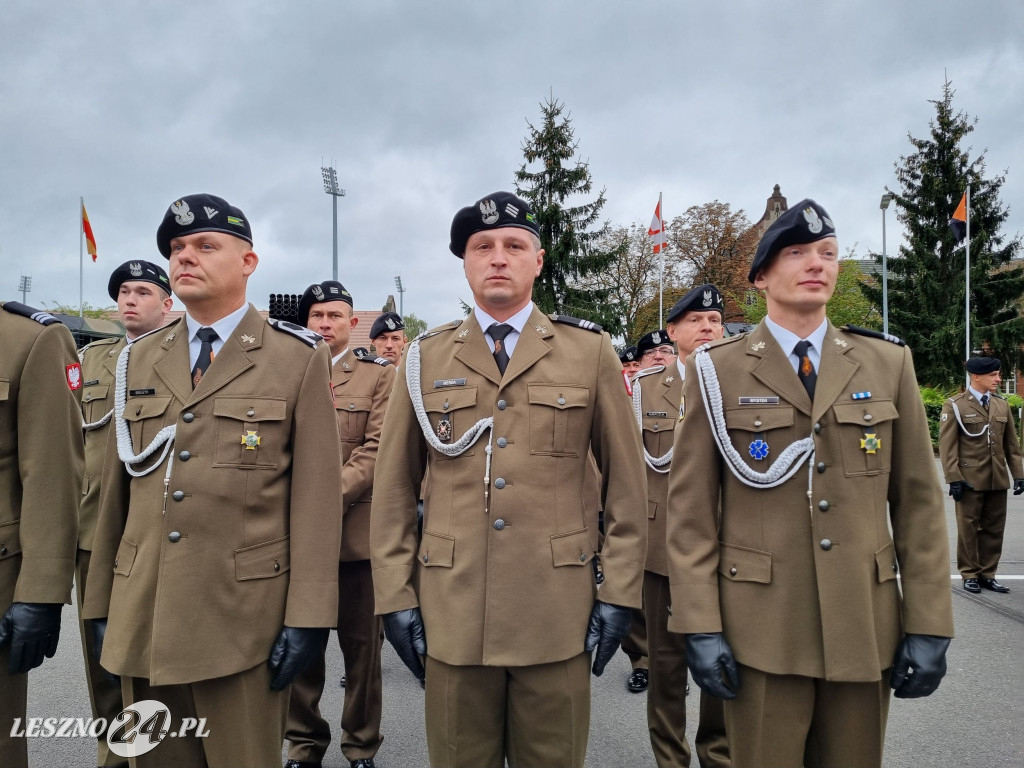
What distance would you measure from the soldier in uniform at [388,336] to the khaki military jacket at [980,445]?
5.63m

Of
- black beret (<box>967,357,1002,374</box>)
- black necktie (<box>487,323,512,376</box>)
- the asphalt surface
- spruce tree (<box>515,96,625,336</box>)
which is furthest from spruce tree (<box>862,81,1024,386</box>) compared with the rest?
black necktie (<box>487,323,512,376</box>)

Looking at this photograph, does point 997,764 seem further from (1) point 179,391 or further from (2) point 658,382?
(1) point 179,391

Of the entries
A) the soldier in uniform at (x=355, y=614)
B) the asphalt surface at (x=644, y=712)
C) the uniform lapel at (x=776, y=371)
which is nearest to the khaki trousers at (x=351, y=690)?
the soldier in uniform at (x=355, y=614)

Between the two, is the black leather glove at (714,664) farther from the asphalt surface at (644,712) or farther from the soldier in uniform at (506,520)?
the asphalt surface at (644,712)

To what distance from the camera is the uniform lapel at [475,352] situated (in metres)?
2.42

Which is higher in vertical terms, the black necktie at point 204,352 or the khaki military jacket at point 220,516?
the black necktie at point 204,352

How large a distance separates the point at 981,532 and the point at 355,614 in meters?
6.50

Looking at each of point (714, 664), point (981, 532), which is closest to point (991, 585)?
point (981, 532)

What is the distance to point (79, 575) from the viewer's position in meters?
3.49

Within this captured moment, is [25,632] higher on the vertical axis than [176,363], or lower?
lower

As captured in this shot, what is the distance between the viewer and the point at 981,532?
686cm

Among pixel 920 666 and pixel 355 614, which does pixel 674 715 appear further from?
pixel 355 614

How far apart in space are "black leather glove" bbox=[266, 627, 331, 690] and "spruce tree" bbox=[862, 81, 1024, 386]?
105 ft

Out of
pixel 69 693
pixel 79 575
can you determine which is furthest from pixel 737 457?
pixel 69 693
